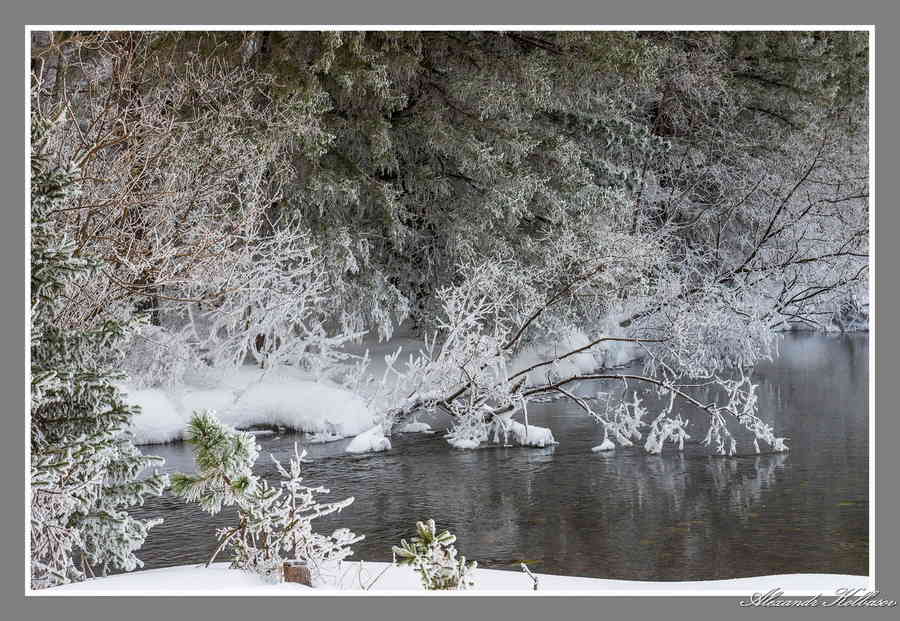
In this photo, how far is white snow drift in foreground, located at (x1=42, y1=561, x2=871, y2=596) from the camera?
5.50m

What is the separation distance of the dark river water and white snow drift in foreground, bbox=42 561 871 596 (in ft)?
0.61

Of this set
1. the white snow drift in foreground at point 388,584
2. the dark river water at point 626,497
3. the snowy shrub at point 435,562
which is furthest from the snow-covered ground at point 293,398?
the snowy shrub at point 435,562

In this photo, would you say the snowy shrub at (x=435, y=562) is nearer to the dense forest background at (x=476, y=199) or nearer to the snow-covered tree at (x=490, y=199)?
the dense forest background at (x=476, y=199)

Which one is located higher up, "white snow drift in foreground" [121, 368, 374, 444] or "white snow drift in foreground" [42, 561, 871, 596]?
"white snow drift in foreground" [121, 368, 374, 444]

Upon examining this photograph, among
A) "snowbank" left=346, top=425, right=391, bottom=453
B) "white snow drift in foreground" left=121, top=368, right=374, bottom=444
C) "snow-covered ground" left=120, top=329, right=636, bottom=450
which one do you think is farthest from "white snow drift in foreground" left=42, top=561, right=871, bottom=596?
"snowbank" left=346, top=425, right=391, bottom=453

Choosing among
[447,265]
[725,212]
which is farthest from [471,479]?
[725,212]

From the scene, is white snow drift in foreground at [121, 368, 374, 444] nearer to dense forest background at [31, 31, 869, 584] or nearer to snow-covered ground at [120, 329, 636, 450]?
snow-covered ground at [120, 329, 636, 450]

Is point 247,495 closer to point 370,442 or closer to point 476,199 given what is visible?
point 370,442

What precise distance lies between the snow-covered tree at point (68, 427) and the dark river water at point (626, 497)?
82cm

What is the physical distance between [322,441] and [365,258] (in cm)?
177

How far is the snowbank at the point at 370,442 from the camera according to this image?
8.34m

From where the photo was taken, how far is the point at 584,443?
335 inches

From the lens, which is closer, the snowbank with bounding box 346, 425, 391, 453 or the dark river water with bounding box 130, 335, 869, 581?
the dark river water with bounding box 130, 335, 869, 581

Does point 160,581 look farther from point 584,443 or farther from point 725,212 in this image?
point 725,212
